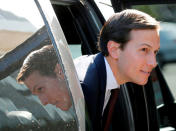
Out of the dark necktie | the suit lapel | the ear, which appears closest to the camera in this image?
the suit lapel

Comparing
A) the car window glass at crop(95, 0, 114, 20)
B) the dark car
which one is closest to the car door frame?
the dark car

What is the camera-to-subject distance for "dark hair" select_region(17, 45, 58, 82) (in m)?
1.84

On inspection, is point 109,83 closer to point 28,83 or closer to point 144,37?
point 144,37

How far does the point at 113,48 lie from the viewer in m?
2.46

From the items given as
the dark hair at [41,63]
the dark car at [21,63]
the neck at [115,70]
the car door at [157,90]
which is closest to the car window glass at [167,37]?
the car door at [157,90]

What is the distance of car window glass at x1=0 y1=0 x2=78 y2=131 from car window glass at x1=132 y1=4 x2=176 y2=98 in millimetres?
1104

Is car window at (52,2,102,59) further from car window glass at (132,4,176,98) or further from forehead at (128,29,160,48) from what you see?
forehead at (128,29,160,48)

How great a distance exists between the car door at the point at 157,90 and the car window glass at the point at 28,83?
1.01m

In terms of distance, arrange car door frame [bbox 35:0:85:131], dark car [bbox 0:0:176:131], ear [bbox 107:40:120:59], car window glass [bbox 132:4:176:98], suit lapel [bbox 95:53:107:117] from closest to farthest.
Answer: dark car [bbox 0:0:176:131]
car door frame [bbox 35:0:85:131]
suit lapel [bbox 95:53:107:117]
ear [bbox 107:40:120:59]
car window glass [bbox 132:4:176:98]

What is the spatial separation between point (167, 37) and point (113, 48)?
62cm

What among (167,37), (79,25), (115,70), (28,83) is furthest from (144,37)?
(28,83)

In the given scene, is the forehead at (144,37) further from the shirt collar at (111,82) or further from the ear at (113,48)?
the shirt collar at (111,82)

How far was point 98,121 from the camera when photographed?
2.19m

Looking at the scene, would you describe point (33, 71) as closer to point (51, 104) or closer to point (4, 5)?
point (51, 104)
